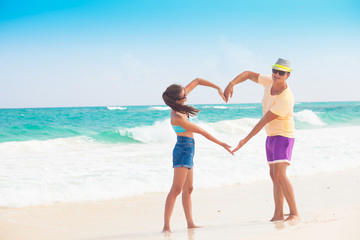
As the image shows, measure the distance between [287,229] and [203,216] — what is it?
161 centimetres

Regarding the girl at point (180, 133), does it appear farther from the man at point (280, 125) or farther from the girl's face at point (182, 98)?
the man at point (280, 125)

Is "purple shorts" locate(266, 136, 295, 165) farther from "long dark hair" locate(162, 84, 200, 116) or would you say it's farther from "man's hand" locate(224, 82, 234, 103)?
"long dark hair" locate(162, 84, 200, 116)

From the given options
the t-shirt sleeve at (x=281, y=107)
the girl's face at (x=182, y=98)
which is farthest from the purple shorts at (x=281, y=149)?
the girl's face at (x=182, y=98)

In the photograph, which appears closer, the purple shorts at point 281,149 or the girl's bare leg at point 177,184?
the girl's bare leg at point 177,184

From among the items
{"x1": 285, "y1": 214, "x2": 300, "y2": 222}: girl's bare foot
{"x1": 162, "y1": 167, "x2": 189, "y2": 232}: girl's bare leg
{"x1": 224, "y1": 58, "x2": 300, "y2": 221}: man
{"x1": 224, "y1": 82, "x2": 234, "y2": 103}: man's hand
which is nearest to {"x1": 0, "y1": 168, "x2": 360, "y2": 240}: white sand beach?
{"x1": 285, "y1": 214, "x2": 300, "y2": 222}: girl's bare foot

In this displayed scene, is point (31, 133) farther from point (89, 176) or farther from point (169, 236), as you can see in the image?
point (169, 236)

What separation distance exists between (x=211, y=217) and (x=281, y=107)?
1.77m

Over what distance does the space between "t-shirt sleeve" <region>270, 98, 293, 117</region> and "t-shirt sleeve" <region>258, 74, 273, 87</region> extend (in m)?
0.38

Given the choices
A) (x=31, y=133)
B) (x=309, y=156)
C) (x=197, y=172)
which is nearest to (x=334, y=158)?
(x=309, y=156)

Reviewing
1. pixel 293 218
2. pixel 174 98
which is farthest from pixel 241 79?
pixel 293 218

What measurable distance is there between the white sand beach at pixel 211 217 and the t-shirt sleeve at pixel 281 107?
1.13 meters

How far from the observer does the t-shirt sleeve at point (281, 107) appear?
3.86 metres

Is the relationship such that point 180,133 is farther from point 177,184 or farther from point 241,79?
point 241,79

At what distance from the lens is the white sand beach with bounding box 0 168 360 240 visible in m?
3.40
